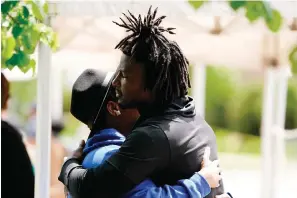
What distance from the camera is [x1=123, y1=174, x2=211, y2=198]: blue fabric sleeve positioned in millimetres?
1852

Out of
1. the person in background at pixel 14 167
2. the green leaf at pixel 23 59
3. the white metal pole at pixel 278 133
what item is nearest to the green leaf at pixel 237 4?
the green leaf at pixel 23 59

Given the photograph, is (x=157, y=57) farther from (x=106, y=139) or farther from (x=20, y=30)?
(x=20, y=30)

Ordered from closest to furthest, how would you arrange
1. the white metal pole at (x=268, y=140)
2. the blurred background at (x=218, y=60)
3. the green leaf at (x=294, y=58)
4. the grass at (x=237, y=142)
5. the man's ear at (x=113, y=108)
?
the green leaf at (x=294, y=58) < the man's ear at (x=113, y=108) < the blurred background at (x=218, y=60) < the white metal pole at (x=268, y=140) < the grass at (x=237, y=142)

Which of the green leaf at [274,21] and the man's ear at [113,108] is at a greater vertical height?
the green leaf at [274,21]

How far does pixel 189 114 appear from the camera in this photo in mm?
1969

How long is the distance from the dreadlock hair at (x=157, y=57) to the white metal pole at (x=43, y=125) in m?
0.49

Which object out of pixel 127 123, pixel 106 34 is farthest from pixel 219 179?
pixel 106 34

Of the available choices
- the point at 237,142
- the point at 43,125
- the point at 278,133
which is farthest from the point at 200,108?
the point at 237,142

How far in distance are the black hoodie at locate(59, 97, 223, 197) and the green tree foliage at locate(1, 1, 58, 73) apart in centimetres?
45

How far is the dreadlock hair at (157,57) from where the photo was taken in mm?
1928

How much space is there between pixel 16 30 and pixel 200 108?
14.5ft

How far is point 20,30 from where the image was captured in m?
2.08

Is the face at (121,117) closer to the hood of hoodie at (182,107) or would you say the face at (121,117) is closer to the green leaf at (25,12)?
the hood of hoodie at (182,107)

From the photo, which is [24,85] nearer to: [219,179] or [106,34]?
[106,34]
